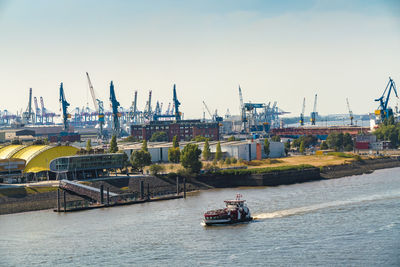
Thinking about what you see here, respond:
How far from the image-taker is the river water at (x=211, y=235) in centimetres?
3550

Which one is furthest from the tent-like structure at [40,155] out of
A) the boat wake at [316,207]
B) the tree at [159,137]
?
the tree at [159,137]

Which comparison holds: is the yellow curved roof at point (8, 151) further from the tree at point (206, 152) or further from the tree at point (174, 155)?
the tree at point (206, 152)

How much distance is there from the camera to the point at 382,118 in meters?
152

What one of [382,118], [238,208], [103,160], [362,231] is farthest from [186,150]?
[382,118]

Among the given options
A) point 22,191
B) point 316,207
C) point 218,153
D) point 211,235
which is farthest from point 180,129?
point 211,235

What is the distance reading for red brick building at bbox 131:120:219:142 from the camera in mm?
141750

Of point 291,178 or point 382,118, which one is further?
point 382,118

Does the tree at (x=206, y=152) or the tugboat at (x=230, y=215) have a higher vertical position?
the tree at (x=206, y=152)

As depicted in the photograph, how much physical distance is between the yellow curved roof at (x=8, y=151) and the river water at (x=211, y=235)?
73.6 ft

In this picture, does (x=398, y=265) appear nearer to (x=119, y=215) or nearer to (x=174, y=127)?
(x=119, y=215)

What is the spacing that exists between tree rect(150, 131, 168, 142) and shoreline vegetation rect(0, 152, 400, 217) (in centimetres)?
4904

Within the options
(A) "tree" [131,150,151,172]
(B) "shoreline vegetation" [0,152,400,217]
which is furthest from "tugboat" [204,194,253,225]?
(A) "tree" [131,150,151,172]

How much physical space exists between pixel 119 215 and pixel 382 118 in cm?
11188

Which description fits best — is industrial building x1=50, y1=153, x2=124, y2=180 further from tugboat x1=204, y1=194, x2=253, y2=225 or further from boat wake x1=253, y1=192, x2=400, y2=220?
boat wake x1=253, y1=192, x2=400, y2=220
